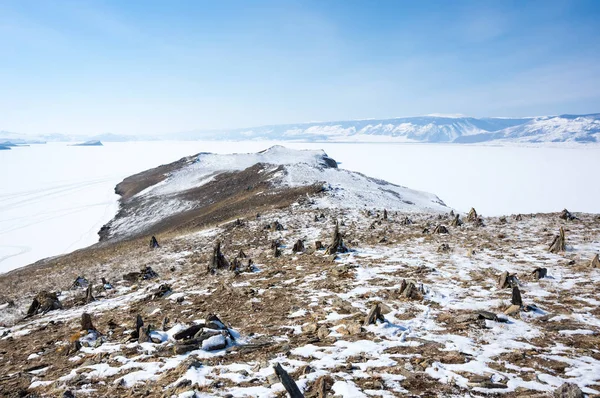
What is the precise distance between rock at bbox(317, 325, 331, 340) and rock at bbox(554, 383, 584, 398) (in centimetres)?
427

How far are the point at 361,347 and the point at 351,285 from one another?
402 centimetres

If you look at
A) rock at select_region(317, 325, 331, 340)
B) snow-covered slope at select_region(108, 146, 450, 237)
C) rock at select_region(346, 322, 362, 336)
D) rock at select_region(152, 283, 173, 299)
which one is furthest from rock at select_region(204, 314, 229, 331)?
snow-covered slope at select_region(108, 146, 450, 237)

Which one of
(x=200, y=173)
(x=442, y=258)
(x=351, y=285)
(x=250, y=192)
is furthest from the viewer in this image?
(x=200, y=173)

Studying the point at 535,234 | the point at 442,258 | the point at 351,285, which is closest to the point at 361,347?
the point at 351,285

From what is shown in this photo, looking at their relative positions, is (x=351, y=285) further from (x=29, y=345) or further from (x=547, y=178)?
(x=547, y=178)

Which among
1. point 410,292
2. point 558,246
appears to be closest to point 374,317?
point 410,292

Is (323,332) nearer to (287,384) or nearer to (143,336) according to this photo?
(287,384)

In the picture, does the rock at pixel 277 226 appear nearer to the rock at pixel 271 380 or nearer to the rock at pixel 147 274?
the rock at pixel 147 274

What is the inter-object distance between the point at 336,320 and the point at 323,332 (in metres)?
0.77

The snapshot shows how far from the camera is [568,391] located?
4.66 m

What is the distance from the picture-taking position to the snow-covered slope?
1352 inches

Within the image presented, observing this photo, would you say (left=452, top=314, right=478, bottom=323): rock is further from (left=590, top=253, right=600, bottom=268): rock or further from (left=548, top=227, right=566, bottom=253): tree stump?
(left=548, top=227, right=566, bottom=253): tree stump

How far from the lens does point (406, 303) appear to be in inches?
356

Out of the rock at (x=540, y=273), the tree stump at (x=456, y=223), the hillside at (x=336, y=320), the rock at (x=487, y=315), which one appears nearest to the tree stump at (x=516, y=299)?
the hillside at (x=336, y=320)
